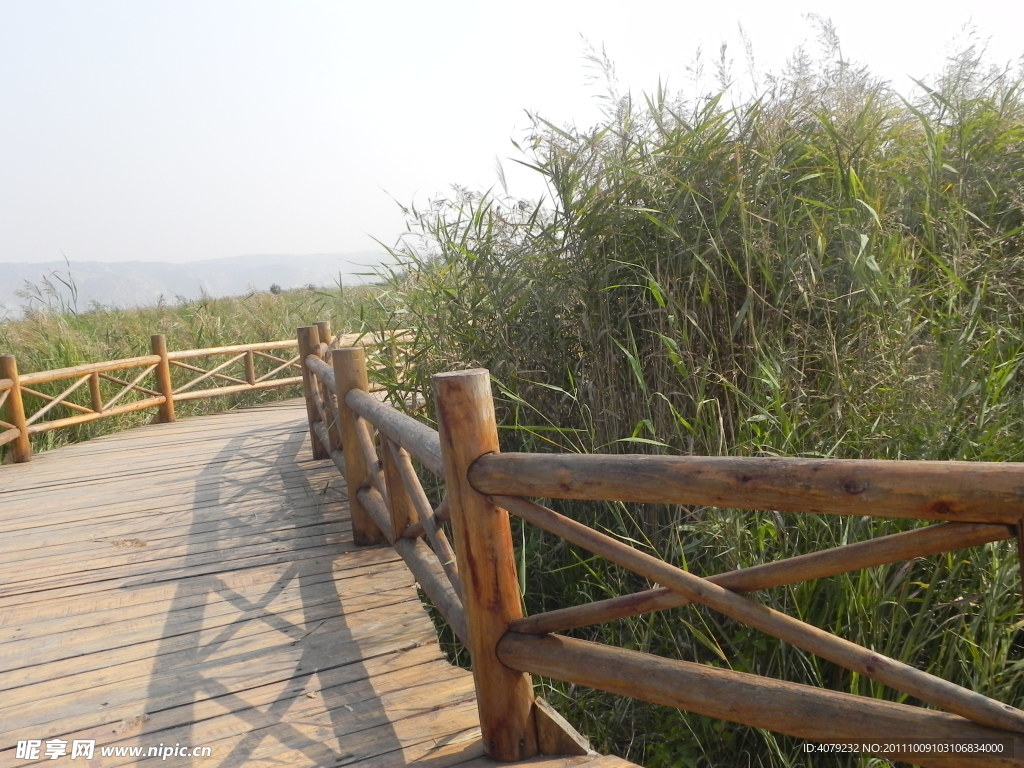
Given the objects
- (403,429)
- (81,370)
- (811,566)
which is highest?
(81,370)

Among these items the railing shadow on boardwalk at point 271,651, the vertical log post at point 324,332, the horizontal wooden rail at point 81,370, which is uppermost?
the vertical log post at point 324,332

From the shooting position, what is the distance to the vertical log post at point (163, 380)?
9.21m

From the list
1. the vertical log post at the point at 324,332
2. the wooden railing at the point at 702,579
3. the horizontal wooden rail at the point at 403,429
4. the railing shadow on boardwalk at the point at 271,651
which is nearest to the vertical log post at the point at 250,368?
the vertical log post at the point at 324,332

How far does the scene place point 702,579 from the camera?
1743 millimetres

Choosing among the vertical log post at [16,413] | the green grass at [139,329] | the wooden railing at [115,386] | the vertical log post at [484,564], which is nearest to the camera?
the vertical log post at [484,564]

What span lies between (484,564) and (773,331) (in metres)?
1.73

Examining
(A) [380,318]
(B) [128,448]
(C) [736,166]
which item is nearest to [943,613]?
(C) [736,166]

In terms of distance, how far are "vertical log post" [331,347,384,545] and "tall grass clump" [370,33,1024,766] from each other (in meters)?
0.54

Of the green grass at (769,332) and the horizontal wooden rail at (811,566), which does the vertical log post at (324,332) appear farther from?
the horizontal wooden rail at (811,566)

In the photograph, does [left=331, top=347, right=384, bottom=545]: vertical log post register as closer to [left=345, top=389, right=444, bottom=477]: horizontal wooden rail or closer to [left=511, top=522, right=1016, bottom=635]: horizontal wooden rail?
[left=345, top=389, right=444, bottom=477]: horizontal wooden rail

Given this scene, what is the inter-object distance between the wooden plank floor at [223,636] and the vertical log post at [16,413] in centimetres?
182

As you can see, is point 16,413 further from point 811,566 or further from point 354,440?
point 811,566

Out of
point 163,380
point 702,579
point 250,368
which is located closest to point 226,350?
point 250,368

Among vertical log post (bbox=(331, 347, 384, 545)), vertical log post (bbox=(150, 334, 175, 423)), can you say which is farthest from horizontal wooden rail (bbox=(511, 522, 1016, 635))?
vertical log post (bbox=(150, 334, 175, 423))
